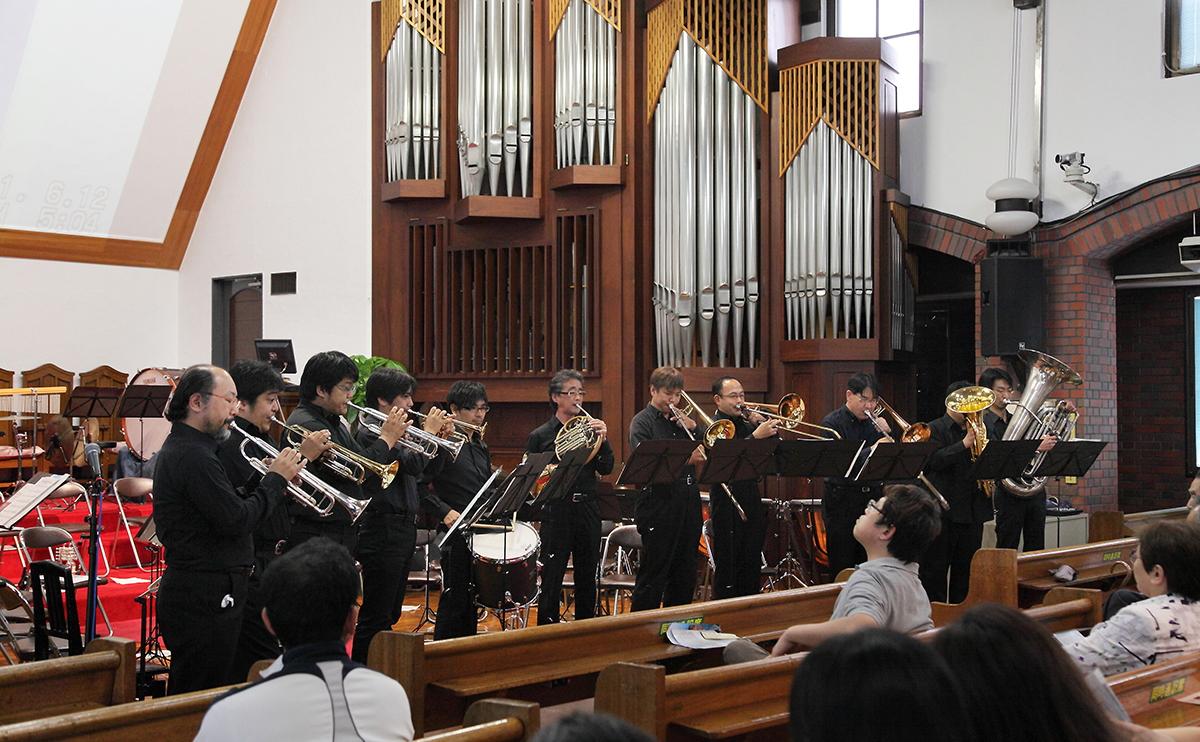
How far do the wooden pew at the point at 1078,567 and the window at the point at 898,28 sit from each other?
451 cm

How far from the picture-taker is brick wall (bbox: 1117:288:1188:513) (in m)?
8.55

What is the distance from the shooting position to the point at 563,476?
534cm

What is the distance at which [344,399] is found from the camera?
4641 millimetres

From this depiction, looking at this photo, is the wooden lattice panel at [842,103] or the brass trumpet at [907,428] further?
the wooden lattice panel at [842,103]

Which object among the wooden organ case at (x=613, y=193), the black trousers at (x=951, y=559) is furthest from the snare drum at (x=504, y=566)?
the wooden organ case at (x=613, y=193)

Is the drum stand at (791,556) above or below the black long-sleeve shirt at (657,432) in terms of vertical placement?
below

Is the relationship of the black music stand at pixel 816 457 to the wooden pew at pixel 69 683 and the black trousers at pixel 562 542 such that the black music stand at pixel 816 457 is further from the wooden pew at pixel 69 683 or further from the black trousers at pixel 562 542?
the wooden pew at pixel 69 683

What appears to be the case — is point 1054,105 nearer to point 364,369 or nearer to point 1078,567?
point 1078,567

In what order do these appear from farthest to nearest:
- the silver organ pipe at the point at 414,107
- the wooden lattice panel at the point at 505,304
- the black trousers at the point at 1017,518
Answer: the silver organ pipe at the point at 414,107 < the wooden lattice panel at the point at 505,304 < the black trousers at the point at 1017,518

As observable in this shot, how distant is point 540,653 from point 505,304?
617 cm

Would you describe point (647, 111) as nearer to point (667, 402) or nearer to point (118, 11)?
point (667, 402)

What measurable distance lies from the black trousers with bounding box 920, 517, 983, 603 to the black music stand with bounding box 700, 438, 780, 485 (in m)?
Answer: 1.21

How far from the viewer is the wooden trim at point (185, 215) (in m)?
12.0

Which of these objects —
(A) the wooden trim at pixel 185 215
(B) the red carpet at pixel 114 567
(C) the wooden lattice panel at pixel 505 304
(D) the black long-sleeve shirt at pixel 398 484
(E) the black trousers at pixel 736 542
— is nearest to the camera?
(D) the black long-sleeve shirt at pixel 398 484
